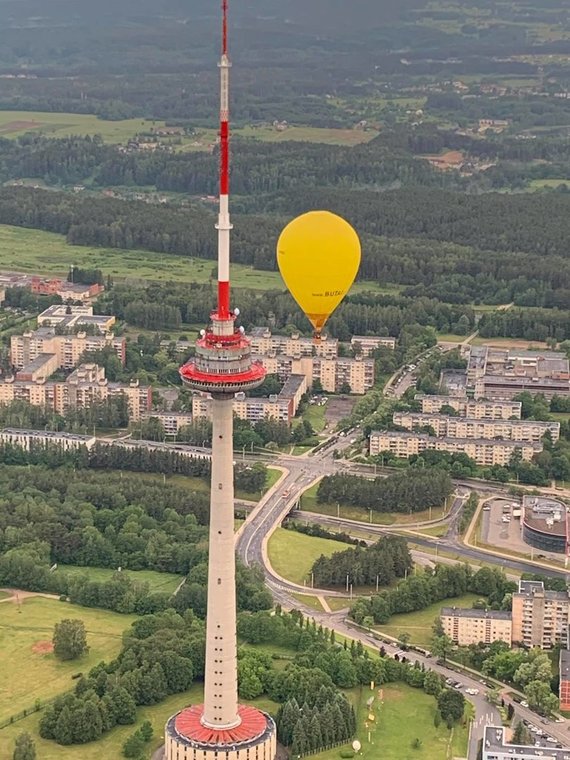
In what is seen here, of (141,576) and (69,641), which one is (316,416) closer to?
(141,576)

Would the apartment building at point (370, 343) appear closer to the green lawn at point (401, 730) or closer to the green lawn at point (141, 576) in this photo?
the green lawn at point (141, 576)

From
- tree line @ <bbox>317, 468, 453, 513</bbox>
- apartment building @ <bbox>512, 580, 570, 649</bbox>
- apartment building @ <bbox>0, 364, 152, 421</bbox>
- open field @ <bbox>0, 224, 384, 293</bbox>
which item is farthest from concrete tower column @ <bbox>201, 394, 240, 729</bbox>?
open field @ <bbox>0, 224, 384, 293</bbox>

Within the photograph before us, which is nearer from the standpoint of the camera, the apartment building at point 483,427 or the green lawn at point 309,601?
the green lawn at point 309,601

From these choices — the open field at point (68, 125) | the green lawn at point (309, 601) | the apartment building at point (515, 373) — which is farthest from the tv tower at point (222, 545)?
the open field at point (68, 125)

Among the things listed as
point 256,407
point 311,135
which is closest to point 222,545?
point 256,407

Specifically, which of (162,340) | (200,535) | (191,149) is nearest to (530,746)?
(200,535)

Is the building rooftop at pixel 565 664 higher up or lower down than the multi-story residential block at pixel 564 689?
higher up
